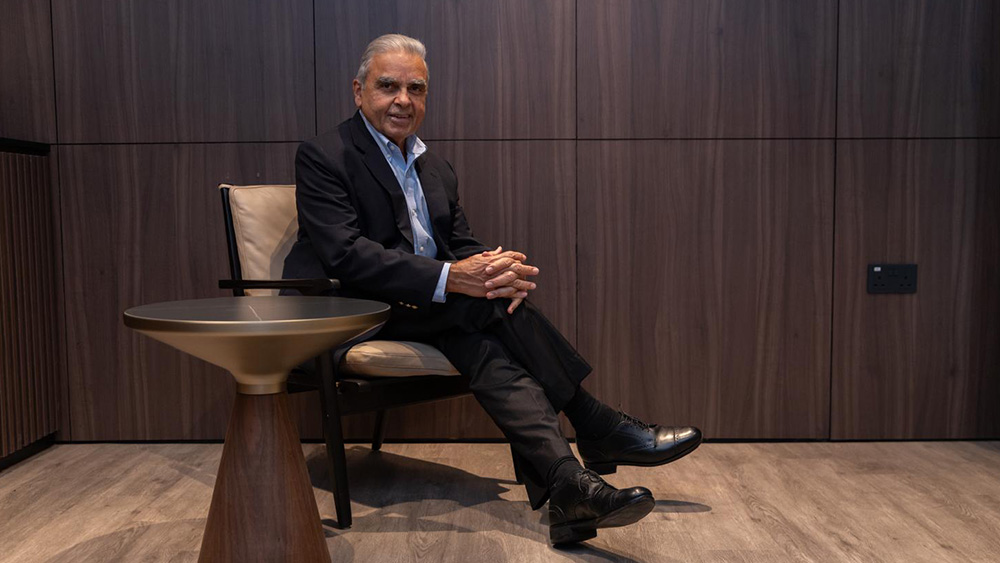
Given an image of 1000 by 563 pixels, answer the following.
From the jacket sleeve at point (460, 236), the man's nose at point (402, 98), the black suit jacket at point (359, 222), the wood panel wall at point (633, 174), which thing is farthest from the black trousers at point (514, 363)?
the wood panel wall at point (633, 174)

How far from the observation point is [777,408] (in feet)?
10.6

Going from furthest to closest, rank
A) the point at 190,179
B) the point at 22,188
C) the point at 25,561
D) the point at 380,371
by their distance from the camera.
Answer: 1. the point at 190,179
2. the point at 22,188
3. the point at 380,371
4. the point at 25,561

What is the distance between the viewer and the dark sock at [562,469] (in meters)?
2.15

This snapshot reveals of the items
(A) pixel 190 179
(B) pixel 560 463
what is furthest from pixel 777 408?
(A) pixel 190 179

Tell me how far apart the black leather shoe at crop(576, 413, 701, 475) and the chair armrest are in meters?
0.91

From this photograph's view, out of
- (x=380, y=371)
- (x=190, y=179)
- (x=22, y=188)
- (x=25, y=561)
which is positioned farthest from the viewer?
(x=190, y=179)

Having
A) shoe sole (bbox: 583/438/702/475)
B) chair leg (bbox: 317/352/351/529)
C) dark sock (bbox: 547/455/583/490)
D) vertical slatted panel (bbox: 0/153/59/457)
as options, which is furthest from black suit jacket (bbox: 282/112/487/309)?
vertical slatted panel (bbox: 0/153/59/457)

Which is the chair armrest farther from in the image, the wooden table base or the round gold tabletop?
the wooden table base

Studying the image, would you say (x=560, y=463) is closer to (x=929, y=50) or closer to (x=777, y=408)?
(x=777, y=408)

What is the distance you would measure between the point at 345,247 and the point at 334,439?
0.55 m

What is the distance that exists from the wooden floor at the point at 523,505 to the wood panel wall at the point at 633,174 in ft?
0.75

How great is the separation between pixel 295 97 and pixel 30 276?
1.13 m

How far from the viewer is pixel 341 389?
2383 millimetres

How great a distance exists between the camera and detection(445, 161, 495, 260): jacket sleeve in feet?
9.37
